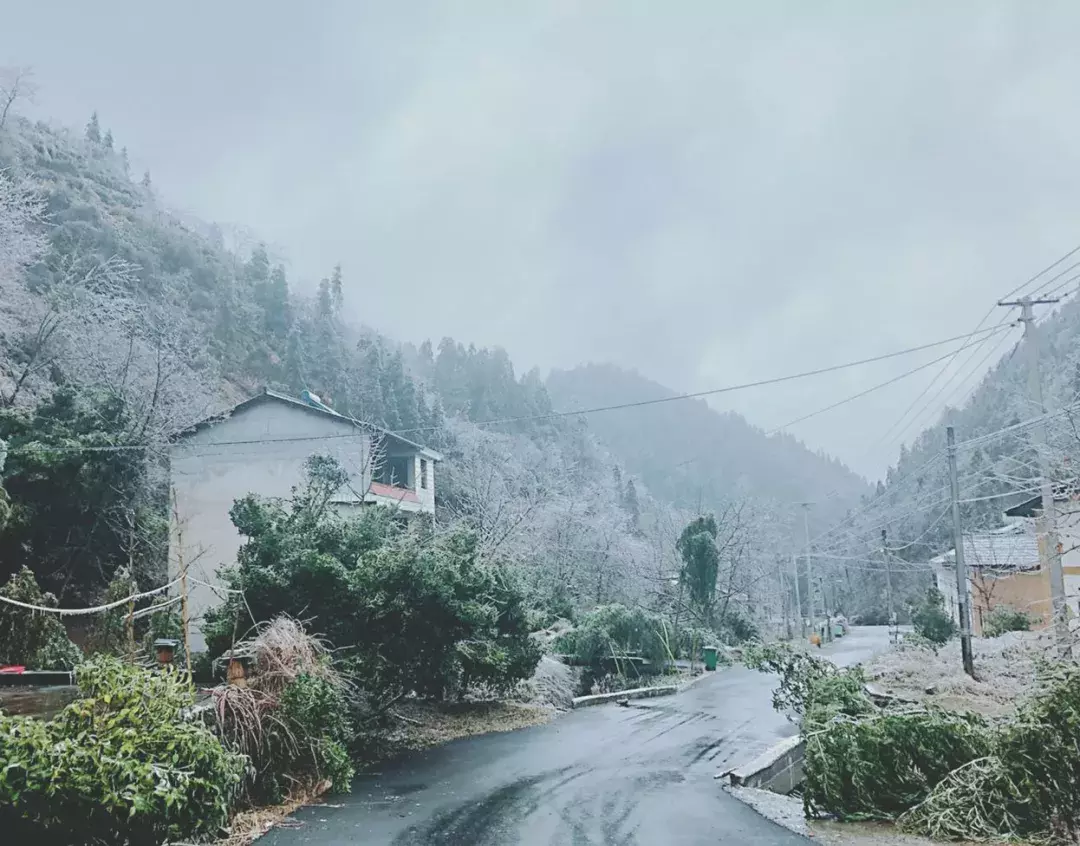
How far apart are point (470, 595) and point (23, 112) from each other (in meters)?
50.7

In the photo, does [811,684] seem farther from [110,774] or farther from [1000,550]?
[1000,550]

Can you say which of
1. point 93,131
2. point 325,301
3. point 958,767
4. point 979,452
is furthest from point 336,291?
point 958,767

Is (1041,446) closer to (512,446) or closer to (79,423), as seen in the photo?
(79,423)

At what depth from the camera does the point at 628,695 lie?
22.5m

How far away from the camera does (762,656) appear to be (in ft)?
48.7

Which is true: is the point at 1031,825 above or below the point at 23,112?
below

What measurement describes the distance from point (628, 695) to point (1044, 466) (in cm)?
1319

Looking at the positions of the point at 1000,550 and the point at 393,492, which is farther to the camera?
the point at 1000,550

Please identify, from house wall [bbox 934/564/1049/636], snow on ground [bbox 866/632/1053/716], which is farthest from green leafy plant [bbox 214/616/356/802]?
house wall [bbox 934/564/1049/636]

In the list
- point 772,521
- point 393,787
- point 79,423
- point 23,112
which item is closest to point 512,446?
point 772,521

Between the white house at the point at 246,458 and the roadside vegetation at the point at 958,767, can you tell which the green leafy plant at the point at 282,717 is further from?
the white house at the point at 246,458

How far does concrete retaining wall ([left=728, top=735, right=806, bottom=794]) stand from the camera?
11828mm

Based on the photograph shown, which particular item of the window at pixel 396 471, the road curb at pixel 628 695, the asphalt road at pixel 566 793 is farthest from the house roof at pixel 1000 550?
the window at pixel 396 471

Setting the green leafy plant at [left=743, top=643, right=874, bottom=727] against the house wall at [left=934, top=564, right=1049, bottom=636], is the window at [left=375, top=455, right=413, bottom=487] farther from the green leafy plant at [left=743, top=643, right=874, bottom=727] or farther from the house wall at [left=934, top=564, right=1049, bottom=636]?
the house wall at [left=934, top=564, right=1049, bottom=636]
